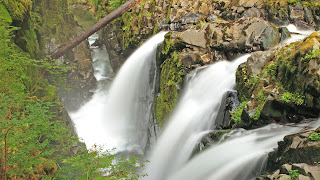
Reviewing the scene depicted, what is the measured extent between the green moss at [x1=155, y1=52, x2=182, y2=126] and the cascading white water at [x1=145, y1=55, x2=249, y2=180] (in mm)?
488

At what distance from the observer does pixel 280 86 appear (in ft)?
19.4

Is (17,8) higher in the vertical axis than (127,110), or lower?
higher

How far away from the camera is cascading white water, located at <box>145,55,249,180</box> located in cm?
754

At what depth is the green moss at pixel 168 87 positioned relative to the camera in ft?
30.4

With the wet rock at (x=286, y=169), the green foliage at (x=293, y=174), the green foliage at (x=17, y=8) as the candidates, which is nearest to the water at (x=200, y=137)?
the wet rock at (x=286, y=169)

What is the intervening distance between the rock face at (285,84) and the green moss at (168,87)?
2.84 meters

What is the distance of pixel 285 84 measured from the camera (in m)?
5.82

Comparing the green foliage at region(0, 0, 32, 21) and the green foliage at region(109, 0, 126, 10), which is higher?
the green foliage at region(109, 0, 126, 10)

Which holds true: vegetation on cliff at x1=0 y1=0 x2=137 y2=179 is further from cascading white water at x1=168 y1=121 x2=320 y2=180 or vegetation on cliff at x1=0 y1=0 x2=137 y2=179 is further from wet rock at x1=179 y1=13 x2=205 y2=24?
wet rock at x1=179 y1=13 x2=205 y2=24

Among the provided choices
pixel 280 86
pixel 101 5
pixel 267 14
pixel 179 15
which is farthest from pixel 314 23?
pixel 101 5

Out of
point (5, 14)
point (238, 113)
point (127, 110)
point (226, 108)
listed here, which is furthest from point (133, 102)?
point (238, 113)

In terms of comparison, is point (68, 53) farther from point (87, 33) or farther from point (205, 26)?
point (205, 26)

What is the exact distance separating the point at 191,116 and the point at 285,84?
307cm

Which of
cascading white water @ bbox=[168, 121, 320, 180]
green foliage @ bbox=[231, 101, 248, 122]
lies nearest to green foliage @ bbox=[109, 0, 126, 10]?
green foliage @ bbox=[231, 101, 248, 122]
